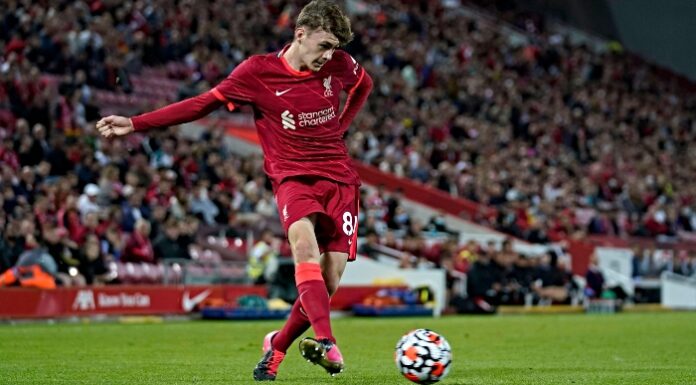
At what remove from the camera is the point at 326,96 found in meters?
8.38

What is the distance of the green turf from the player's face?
88.9 inches

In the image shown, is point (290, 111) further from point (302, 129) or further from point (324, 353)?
point (324, 353)

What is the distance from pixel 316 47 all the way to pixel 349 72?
550 mm

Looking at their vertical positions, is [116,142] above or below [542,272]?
above

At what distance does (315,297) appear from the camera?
784 centimetres

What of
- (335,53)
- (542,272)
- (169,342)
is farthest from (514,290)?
(335,53)

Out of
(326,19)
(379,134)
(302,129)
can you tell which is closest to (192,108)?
(302,129)

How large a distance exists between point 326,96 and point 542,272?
19150 millimetres

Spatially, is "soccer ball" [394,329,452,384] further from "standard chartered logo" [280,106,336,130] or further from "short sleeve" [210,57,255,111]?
"short sleeve" [210,57,255,111]

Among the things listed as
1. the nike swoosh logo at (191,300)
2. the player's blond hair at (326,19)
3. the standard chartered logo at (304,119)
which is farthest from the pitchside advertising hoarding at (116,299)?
the player's blond hair at (326,19)

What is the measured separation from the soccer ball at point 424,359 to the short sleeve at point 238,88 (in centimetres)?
206

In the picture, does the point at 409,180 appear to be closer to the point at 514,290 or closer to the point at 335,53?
the point at 514,290

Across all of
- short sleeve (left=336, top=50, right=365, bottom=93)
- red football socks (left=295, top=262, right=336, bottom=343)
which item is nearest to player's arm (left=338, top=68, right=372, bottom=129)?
short sleeve (left=336, top=50, right=365, bottom=93)

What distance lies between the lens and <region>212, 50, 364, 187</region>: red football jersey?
827 centimetres
